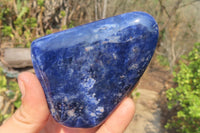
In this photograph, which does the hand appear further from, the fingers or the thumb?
the fingers

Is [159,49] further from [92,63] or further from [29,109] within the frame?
[29,109]

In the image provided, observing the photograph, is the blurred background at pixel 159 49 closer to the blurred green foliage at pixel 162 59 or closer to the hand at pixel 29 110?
the blurred green foliage at pixel 162 59

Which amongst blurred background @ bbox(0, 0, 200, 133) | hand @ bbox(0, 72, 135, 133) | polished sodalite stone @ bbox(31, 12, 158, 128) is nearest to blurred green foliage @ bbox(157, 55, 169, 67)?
blurred background @ bbox(0, 0, 200, 133)

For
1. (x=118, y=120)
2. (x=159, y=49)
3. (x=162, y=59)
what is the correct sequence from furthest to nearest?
1. (x=162, y=59)
2. (x=159, y=49)
3. (x=118, y=120)

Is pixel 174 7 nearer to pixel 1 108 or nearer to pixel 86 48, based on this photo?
pixel 86 48

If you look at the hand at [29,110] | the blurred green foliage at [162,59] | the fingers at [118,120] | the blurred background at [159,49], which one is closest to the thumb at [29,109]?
the hand at [29,110]

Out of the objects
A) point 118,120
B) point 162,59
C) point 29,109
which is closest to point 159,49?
point 162,59
